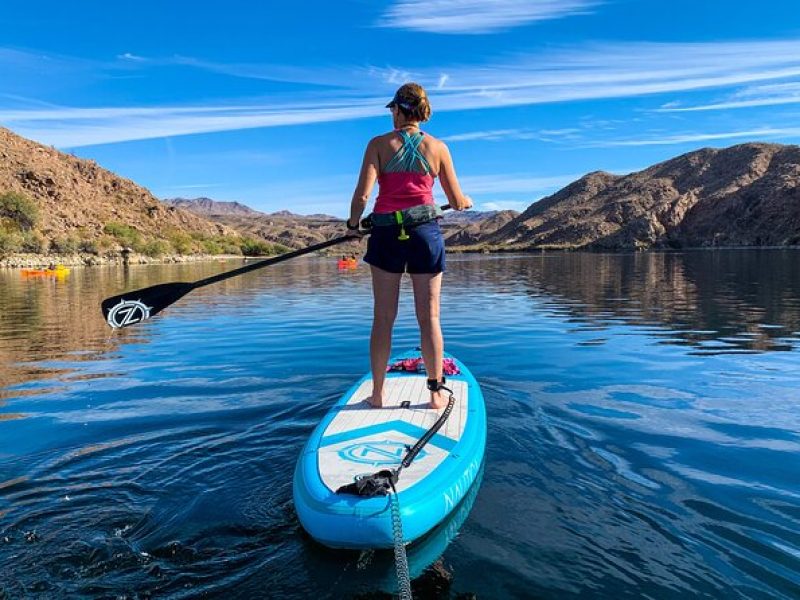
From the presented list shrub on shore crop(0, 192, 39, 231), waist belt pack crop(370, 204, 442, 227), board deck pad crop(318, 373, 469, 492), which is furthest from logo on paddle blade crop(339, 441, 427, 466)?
shrub on shore crop(0, 192, 39, 231)

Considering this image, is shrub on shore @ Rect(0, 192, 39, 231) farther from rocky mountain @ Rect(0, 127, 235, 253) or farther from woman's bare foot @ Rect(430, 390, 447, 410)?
woman's bare foot @ Rect(430, 390, 447, 410)

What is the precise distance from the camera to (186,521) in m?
4.75

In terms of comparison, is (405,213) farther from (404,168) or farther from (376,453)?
(376,453)

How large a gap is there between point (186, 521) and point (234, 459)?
143cm

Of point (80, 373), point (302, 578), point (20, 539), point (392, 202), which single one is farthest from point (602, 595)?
point (80, 373)

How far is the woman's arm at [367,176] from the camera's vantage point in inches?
231

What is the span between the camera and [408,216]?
583cm

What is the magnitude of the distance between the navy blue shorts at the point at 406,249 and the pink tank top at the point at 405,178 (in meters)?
0.25

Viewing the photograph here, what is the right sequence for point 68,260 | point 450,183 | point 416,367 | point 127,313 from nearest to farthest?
point 450,183 < point 127,313 < point 416,367 < point 68,260

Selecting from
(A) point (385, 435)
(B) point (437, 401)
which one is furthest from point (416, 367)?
(A) point (385, 435)

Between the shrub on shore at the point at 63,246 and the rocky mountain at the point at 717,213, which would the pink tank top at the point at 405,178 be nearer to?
the shrub on shore at the point at 63,246

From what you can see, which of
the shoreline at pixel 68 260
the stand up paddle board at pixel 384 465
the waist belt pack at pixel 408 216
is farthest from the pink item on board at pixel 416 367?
the shoreline at pixel 68 260

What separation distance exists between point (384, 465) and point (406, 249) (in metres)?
2.17

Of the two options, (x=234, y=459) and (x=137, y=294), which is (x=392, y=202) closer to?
(x=234, y=459)
